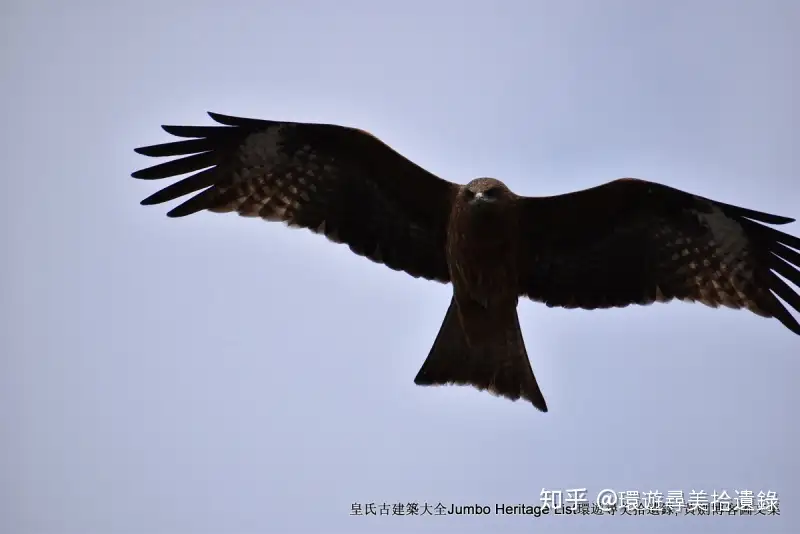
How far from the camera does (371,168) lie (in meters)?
6.32

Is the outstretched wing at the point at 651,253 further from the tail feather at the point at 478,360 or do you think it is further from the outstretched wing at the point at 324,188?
the outstretched wing at the point at 324,188

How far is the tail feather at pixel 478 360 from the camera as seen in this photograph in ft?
20.5

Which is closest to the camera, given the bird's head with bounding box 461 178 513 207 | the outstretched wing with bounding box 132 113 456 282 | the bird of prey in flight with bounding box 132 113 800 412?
the bird's head with bounding box 461 178 513 207

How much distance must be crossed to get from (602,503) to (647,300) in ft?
4.96

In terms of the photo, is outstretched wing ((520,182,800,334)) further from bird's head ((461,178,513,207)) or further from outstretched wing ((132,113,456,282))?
outstretched wing ((132,113,456,282))

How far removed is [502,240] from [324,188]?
1.43m

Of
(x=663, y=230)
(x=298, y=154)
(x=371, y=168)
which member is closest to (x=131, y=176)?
(x=298, y=154)

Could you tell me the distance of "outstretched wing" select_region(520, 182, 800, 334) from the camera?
6.21 meters

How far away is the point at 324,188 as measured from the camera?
6480 mm

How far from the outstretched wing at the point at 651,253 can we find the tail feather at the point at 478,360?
48 centimetres

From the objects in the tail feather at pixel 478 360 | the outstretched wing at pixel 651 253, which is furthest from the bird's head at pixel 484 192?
the tail feather at pixel 478 360

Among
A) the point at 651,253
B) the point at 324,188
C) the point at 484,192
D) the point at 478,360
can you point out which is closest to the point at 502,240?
the point at 484,192

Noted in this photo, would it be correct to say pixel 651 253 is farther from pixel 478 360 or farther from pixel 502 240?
pixel 478 360

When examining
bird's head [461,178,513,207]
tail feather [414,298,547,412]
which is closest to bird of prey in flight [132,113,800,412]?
tail feather [414,298,547,412]
